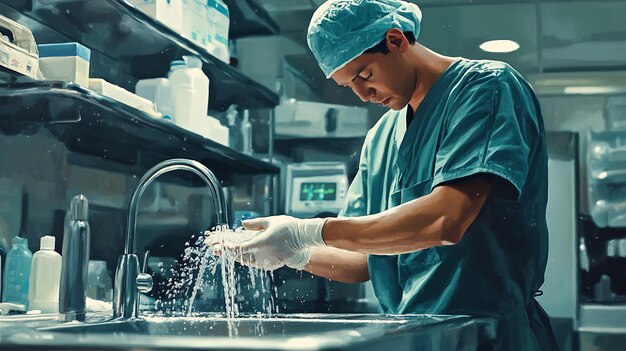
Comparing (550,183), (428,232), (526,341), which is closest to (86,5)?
(428,232)

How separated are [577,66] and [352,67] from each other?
1.14 m

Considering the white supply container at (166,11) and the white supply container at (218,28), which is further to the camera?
the white supply container at (218,28)

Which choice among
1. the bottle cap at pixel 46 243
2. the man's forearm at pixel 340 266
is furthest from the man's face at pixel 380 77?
the bottle cap at pixel 46 243

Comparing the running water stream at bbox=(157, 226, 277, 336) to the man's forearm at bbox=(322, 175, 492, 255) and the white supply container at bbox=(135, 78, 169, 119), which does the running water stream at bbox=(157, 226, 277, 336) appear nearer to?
the white supply container at bbox=(135, 78, 169, 119)

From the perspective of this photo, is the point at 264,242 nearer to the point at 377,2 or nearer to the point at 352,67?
the point at 352,67

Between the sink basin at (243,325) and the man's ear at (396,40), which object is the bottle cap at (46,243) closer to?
the sink basin at (243,325)

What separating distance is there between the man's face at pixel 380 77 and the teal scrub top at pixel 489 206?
9cm

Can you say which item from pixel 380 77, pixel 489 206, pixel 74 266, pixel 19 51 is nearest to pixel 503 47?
Result: pixel 380 77

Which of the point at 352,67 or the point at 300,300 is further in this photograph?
the point at 300,300

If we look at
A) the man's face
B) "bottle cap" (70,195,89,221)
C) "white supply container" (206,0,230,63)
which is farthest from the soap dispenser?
"white supply container" (206,0,230,63)

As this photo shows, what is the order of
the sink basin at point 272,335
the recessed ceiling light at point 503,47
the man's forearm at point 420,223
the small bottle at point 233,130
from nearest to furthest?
the sink basin at point 272,335 → the man's forearm at point 420,223 → the recessed ceiling light at point 503,47 → the small bottle at point 233,130

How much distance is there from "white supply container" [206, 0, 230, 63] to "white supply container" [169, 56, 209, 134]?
0.56 ft

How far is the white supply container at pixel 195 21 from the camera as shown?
2363 mm

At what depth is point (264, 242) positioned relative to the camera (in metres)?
1.70
